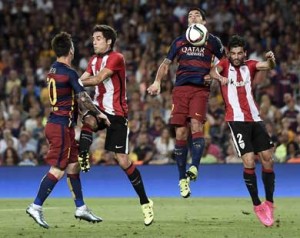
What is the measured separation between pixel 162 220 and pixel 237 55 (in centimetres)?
233

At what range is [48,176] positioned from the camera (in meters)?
12.3

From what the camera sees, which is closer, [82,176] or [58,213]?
[58,213]

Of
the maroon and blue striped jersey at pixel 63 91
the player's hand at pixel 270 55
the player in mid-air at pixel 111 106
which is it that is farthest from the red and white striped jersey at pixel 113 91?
the player's hand at pixel 270 55

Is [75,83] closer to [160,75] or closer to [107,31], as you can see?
[107,31]

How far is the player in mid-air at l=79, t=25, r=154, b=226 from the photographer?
12.7 metres

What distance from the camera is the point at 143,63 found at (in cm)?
2308

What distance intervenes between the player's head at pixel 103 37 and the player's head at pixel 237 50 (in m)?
1.42

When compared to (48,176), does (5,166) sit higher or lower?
lower

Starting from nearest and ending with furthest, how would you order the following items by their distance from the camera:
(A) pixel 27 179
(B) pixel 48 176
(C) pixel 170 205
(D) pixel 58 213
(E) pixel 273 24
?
(B) pixel 48 176 → (D) pixel 58 213 → (C) pixel 170 205 → (A) pixel 27 179 → (E) pixel 273 24

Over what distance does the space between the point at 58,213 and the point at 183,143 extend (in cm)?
208

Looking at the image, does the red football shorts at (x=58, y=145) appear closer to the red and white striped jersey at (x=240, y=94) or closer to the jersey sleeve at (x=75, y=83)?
the jersey sleeve at (x=75, y=83)

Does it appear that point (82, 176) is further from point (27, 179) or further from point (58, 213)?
point (58, 213)

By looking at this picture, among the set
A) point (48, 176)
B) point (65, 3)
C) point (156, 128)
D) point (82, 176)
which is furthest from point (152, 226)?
point (65, 3)

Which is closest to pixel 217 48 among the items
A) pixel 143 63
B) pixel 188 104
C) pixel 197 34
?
pixel 197 34
